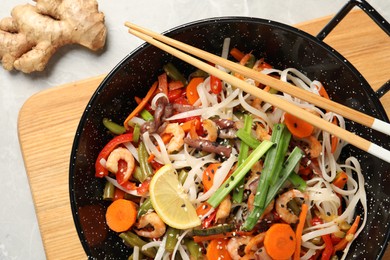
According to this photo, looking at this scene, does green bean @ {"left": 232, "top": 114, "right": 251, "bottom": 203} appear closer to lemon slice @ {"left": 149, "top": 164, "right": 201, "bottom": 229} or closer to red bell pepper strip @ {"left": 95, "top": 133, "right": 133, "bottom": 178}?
lemon slice @ {"left": 149, "top": 164, "right": 201, "bottom": 229}

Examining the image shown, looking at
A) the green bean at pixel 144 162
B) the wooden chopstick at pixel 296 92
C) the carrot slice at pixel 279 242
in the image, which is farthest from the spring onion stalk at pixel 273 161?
the green bean at pixel 144 162

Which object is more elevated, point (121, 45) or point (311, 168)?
point (311, 168)

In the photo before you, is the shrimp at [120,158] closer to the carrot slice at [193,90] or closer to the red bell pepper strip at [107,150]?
the red bell pepper strip at [107,150]

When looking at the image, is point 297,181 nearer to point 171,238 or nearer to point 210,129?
point 210,129

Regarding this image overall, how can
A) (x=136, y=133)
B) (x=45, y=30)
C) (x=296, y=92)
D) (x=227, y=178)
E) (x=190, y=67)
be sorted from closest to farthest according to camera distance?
1. (x=296, y=92)
2. (x=227, y=178)
3. (x=136, y=133)
4. (x=190, y=67)
5. (x=45, y=30)

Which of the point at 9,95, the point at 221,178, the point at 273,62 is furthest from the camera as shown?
the point at 9,95

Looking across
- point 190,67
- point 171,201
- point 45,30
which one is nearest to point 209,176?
point 171,201

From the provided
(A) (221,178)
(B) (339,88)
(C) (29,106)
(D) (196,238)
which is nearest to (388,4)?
(B) (339,88)

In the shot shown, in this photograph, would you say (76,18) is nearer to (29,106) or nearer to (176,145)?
(29,106)
